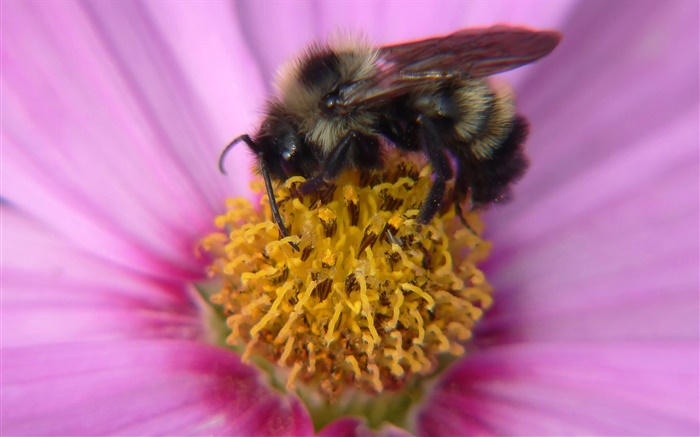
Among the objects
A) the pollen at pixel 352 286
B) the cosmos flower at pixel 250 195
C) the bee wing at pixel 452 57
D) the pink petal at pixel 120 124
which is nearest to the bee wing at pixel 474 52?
the bee wing at pixel 452 57

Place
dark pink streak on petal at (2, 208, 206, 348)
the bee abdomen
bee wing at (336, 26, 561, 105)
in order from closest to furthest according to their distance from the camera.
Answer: bee wing at (336, 26, 561, 105)
the bee abdomen
dark pink streak on petal at (2, 208, 206, 348)

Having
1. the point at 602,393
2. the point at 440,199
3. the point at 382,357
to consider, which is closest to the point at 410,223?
the point at 440,199

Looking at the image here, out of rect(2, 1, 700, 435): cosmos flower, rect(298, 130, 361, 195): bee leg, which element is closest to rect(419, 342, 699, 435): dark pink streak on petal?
rect(2, 1, 700, 435): cosmos flower

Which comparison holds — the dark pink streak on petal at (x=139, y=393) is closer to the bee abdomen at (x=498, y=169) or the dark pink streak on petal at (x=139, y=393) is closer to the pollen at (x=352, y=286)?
the pollen at (x=352, y=286)

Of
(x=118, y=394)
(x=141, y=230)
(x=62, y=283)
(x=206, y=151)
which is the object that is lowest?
(x=118, y=394)

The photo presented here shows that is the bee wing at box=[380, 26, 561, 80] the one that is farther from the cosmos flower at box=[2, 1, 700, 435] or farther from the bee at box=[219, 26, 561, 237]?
the cosmos flower at box=[2, 1, 700, 435]

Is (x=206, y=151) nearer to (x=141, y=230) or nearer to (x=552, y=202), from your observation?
(x=141, y=230)

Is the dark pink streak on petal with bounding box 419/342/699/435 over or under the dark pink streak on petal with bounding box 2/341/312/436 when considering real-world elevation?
over
